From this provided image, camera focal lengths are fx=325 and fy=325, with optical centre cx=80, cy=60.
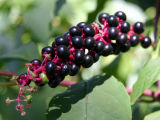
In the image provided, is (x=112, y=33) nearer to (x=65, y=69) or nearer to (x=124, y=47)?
(x=124, y=47)

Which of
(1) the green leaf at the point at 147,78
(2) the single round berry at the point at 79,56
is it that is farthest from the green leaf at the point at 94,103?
(2) the single round berry at the point at 79,56

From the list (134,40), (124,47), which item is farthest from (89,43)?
(134,40)

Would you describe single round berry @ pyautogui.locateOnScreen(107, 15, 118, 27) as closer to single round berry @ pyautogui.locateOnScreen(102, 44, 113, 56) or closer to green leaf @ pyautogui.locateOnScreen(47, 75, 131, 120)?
single round berry @ pyautogui.locateOnScreen(102, 44, 113, 56)

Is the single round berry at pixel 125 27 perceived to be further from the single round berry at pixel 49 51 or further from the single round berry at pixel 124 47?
the single round berry at pixel 49 51

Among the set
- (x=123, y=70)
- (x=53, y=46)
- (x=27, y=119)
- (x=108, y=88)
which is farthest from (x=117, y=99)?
(x=123, y=70)

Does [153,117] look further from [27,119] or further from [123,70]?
[123,70]
